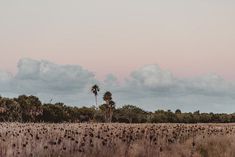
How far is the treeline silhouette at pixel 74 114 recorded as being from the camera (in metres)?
67.6

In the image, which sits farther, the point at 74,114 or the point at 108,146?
the point at 74,114

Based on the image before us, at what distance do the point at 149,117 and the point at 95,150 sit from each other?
7459 centimetres

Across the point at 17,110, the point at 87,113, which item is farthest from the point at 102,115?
the point at 17,110

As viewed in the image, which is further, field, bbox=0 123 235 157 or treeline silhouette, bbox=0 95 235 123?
treeline silhouette, bbox=0 95 235 123

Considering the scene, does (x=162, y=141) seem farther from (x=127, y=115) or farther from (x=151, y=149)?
(x=127, y=115)

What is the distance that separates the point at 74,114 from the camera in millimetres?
84688

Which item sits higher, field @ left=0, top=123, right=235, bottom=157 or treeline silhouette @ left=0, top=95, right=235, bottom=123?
treeline silhouette @ left=0, top=95, right=235, bottom=123

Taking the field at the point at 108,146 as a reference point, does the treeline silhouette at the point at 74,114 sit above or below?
above

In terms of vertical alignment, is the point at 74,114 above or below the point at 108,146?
above

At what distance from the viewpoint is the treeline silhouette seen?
67.6m

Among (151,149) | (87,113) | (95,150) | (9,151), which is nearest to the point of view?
(9,151)

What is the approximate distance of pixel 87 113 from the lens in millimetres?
88625

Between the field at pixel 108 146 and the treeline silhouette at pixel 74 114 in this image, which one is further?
the treeline silhouette at pixel 74 114

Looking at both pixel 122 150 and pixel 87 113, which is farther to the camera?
pixel 87 113
